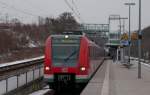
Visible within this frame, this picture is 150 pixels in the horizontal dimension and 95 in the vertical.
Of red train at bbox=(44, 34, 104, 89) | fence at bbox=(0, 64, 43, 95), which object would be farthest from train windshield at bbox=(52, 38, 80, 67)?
fence at bbox=(0, 64, 43, 95)

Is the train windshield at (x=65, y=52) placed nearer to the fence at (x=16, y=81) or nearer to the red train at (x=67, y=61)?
the red train at (x=67, y=61)

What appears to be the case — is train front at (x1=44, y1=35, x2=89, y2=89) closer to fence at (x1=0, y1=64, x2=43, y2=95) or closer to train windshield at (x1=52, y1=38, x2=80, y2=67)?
train windshield at (x1=52, y1=38, x2=80, y2=67)

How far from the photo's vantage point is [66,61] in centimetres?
2514

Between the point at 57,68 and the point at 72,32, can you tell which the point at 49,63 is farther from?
the point at 72,32

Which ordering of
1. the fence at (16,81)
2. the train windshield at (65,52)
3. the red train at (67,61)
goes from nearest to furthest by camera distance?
the fence at (16,81), the red train at (67,61), the train windshield at (65,52)

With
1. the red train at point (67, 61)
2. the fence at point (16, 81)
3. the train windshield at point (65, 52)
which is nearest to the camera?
the fence at point (16, 81)

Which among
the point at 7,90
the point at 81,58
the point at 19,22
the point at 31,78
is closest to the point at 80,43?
the point at 81,58

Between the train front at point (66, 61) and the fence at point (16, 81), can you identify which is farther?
the train front at point (66, 61)

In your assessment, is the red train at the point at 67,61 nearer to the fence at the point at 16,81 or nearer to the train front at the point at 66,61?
the train front at the point at 66,61

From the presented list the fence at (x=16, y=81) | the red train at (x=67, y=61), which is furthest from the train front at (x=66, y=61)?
the fence at (x=16, y=81)

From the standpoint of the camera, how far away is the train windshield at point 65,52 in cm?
2512

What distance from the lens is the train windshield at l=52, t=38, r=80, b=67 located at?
25125 millimetres

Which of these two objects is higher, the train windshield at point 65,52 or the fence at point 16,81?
the train windshield at point 65,52

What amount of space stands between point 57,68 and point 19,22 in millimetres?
50910
